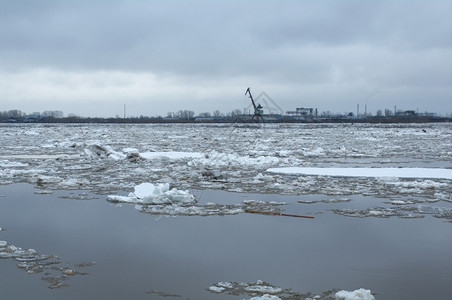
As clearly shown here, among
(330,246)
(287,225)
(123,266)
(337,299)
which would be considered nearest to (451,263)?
(330,246)

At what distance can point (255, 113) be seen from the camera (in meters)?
106

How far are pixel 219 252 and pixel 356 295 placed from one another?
90.5 inches

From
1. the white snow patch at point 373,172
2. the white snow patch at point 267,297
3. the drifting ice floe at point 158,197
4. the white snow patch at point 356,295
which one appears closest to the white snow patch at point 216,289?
the white snow patch at point 267,297

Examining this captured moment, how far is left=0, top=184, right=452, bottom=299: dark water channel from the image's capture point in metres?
5.54

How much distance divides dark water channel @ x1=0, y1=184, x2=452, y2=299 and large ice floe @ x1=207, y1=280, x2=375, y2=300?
0.35 feet

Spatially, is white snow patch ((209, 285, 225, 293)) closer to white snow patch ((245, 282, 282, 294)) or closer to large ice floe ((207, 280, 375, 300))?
large ice floe ((207, 280, 375, 300))

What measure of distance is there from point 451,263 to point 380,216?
271cm

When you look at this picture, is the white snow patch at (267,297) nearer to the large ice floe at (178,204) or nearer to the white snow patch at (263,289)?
the white snow patch at (263,289)

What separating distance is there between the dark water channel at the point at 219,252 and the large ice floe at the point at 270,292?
0.11 meters

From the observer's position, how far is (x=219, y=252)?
689cm

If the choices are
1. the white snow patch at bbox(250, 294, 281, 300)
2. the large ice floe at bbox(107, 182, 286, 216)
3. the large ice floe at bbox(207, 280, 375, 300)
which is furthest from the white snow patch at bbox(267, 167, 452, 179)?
the white snow patch at bbox(250, 294, 281, 300)

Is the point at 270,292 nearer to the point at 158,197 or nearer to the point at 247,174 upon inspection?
the point at 158,197

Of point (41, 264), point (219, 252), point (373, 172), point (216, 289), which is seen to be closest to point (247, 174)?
point (373, 172)

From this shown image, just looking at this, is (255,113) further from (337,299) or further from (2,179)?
(337,299)
